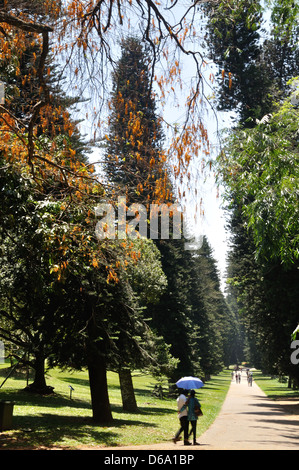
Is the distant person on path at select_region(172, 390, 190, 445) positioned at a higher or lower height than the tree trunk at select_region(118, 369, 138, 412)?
higher

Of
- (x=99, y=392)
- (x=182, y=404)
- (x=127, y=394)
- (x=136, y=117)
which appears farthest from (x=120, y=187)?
(x=127, y=394)

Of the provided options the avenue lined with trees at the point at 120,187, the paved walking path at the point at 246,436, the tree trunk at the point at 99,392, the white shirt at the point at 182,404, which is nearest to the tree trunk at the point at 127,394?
the avenue lined with trees at the point at 120,187

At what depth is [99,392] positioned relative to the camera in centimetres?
1822

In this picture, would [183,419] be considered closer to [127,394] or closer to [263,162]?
[263,162]

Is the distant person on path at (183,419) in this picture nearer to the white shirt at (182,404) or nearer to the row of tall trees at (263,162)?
the white shirt at (182,404)

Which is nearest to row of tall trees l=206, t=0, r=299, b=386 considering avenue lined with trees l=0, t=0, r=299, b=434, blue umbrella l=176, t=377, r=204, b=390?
avenue lined with trees l=0, t=0, r=299, b=434

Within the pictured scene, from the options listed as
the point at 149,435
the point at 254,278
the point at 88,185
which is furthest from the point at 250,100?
the point at 88,185

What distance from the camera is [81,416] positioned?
20016mm

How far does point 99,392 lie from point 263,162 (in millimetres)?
9795

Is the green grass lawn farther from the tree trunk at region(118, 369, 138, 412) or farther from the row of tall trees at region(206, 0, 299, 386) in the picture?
the row of tall trees at region(206, 0, 299, 386)

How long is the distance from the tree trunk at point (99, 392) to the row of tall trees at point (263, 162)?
6850mm

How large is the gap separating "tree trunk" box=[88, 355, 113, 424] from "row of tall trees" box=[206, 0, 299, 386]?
6.85 metres

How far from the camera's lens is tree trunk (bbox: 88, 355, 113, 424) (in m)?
18.0

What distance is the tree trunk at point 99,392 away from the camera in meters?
18.0
